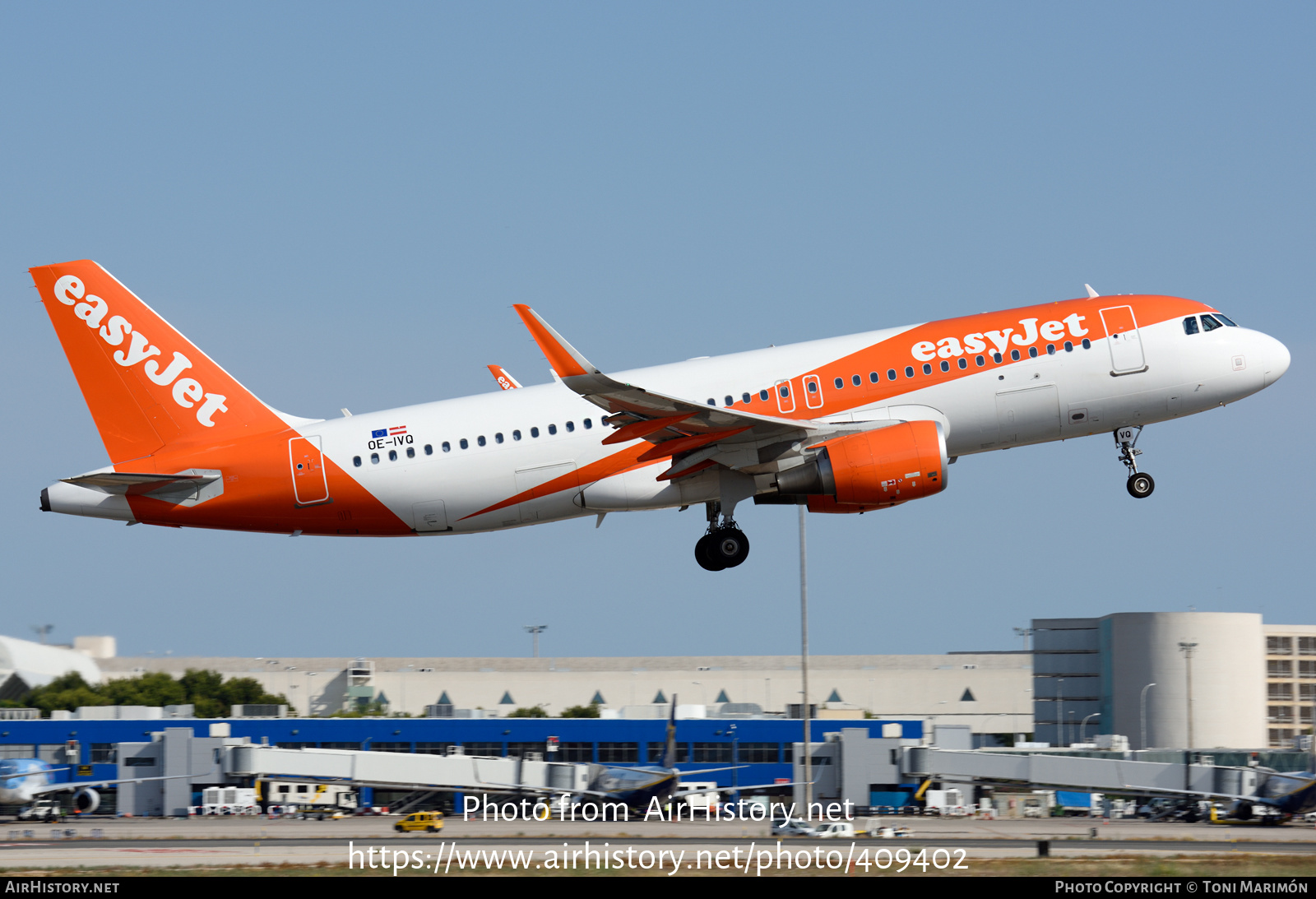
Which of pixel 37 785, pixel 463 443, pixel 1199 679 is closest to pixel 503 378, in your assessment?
pixel 463 443

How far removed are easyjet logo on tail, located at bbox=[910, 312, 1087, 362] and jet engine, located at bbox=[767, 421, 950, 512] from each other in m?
1.85

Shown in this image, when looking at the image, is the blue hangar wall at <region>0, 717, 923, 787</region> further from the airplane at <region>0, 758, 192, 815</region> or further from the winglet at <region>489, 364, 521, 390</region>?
the winglet at <region>489, 364, 521, 390</region>

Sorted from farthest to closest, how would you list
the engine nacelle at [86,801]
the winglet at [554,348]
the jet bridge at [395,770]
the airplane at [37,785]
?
the engine nacelle at [86,801] → the airplane at [37,785] → the jet bridge at [395,770] → the winglet at [554,348]

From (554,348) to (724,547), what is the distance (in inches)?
339

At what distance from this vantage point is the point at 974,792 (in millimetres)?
61594

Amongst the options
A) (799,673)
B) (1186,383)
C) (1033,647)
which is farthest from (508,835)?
(799,673)

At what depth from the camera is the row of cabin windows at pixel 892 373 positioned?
3541cm

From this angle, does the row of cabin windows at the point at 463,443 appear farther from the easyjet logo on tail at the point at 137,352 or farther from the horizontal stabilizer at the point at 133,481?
the easyjet logo on tail at the point at 137,352

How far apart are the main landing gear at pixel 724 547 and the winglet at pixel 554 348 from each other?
718 cm

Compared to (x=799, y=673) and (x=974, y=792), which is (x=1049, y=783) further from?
(x=799, y=673)

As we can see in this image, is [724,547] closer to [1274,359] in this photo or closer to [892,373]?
[892,373]

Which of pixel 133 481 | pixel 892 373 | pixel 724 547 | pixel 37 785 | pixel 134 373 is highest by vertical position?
pixel 134 373

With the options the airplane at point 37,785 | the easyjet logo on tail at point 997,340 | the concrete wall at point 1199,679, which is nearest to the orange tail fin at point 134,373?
the easyjet logo on tail at point 997,340

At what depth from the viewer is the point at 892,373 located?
35.4 m
